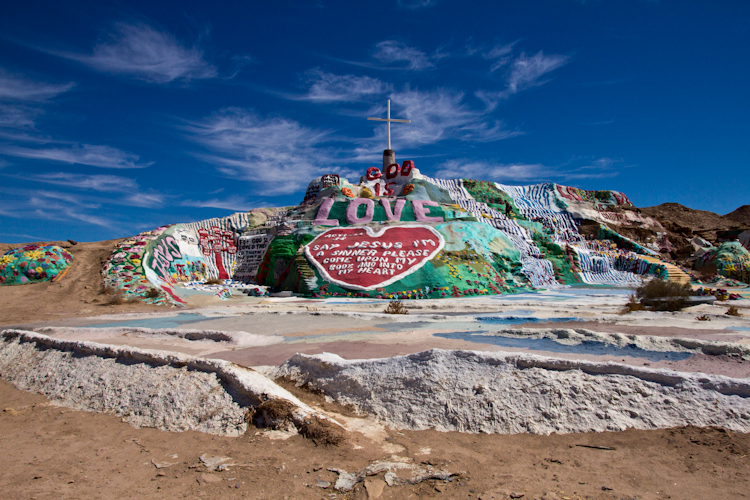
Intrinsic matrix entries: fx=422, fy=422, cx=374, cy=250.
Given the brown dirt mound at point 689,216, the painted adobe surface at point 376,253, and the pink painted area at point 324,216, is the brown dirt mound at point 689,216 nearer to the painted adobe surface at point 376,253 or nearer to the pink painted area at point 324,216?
the painted adobe surface at point 376,253

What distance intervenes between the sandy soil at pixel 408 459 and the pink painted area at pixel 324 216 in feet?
54.6

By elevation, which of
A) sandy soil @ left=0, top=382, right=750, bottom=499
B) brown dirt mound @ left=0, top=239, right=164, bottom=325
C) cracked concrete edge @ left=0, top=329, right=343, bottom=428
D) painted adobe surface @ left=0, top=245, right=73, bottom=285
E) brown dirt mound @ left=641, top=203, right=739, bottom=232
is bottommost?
sandy soil @ left=0, top=382, right=750, bottom=499

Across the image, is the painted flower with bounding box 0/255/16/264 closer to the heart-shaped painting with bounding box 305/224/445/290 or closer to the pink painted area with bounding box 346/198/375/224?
the heart-shaped painting with bounding box 305/224/445/290

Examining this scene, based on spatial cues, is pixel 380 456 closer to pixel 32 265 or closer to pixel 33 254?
pixel 32 265

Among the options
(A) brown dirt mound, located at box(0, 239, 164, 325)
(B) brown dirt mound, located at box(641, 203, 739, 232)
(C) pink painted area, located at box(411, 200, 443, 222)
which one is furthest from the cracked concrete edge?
(B) brown dirt mound, located at box(641, 203, 739, 232)

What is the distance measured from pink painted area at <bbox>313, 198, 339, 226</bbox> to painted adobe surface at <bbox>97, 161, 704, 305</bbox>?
0.16ft

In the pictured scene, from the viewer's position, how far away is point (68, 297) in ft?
46.5

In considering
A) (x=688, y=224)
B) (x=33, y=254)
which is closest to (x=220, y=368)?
(x=33, y=254)

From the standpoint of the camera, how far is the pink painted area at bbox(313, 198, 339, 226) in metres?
20.1

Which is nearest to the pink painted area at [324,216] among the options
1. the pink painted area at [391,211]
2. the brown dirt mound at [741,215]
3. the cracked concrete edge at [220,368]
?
the pink painted area at [391,211]

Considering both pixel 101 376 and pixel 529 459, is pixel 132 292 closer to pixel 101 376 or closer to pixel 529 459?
pixel 101 376

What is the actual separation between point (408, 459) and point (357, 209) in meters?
17.8

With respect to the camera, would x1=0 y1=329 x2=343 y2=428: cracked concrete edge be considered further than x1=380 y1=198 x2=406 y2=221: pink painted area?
No

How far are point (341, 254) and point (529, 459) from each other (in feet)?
46.6
